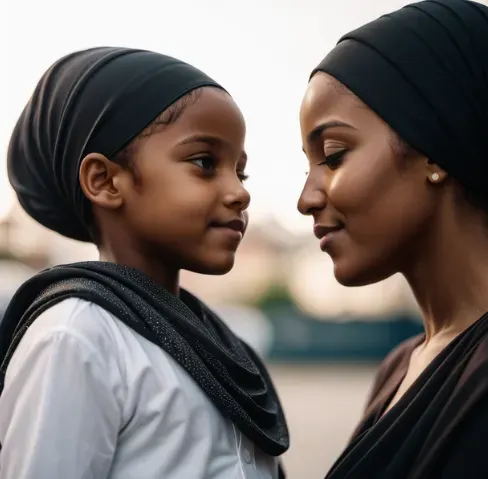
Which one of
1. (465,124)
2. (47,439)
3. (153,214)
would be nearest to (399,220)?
(465,124)

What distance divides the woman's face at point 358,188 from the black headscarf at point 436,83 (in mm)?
39

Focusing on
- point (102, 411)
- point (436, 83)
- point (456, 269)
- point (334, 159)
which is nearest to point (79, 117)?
point (334, 159)

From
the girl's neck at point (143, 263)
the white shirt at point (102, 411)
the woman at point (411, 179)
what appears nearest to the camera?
the white shirt at point (102, 411)

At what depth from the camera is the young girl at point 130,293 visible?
153cm

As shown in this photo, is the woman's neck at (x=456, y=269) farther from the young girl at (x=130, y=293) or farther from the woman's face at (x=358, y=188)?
the young girl at (x=130, y=293)

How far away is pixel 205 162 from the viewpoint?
1879 millimetres

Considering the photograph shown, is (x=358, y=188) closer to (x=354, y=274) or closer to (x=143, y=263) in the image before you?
(x=354, y=274)

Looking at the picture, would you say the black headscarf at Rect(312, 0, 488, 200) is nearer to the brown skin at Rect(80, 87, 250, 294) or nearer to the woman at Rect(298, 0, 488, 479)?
the woman at Rect(298, 0, 488, 479)

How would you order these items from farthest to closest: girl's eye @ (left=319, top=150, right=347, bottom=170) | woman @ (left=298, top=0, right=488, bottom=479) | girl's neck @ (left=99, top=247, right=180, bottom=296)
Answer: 1. girl's neck @ (left=99, top=247, right=180, bottom=296)
2. girl's eye @ (left=319, top=150, right=347, bottom=170)
3. woman @ (left=298, top=0, right=488, bottom=479)

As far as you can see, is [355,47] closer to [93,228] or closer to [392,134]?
[392,134]

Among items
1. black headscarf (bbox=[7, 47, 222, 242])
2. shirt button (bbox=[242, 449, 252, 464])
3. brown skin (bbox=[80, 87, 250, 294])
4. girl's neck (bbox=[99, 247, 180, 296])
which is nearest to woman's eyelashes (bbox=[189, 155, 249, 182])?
brown skin (bbox=[80, 87, 250, 294])

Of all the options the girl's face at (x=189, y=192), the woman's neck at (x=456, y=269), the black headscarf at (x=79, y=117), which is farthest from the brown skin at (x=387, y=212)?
the black headscarf at (x=79, y=117)

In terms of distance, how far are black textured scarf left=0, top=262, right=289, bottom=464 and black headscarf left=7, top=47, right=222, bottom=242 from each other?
0.26m

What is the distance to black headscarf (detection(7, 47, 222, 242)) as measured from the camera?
6.10 ft
